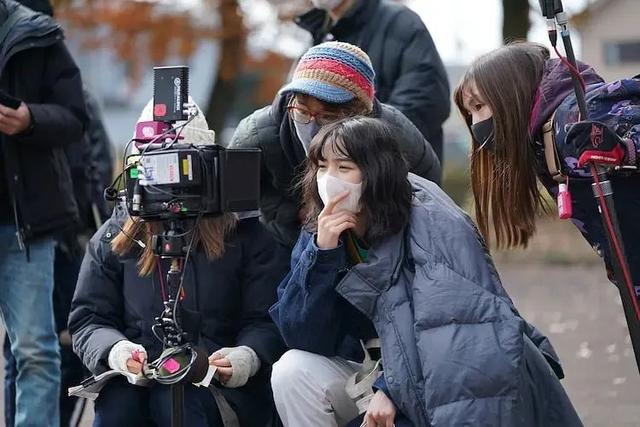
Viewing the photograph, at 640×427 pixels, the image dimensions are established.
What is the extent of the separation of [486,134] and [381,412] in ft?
3.11

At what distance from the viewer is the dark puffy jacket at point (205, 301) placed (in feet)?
14.9

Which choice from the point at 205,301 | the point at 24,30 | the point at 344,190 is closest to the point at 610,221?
the point at 344,190

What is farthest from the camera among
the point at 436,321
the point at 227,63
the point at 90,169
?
the point at 227,63

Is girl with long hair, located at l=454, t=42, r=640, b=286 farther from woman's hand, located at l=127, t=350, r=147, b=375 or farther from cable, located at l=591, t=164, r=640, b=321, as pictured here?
woman's hand, located at l=127, t=350, r=147, b=375

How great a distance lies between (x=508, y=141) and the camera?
4133mm

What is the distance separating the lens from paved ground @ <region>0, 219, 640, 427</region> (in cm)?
700

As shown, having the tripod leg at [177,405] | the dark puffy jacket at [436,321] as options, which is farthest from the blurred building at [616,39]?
the tripod leg at [177,405]

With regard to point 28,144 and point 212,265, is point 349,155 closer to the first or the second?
point 212,265

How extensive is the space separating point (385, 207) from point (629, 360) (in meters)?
4.39

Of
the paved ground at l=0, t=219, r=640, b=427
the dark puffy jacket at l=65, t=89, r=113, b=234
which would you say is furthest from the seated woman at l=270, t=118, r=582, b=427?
the paved ground at l=0, t=219, r=640, b=427

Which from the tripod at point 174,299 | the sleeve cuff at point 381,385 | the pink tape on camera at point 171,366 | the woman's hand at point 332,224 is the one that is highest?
the woman's hand at point 332,224

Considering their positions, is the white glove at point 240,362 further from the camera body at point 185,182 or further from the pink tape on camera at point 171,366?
the camera body at point 185,182

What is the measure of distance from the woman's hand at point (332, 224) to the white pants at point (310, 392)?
0.41 m

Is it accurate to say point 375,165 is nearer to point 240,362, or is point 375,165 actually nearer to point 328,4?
point 240,362
